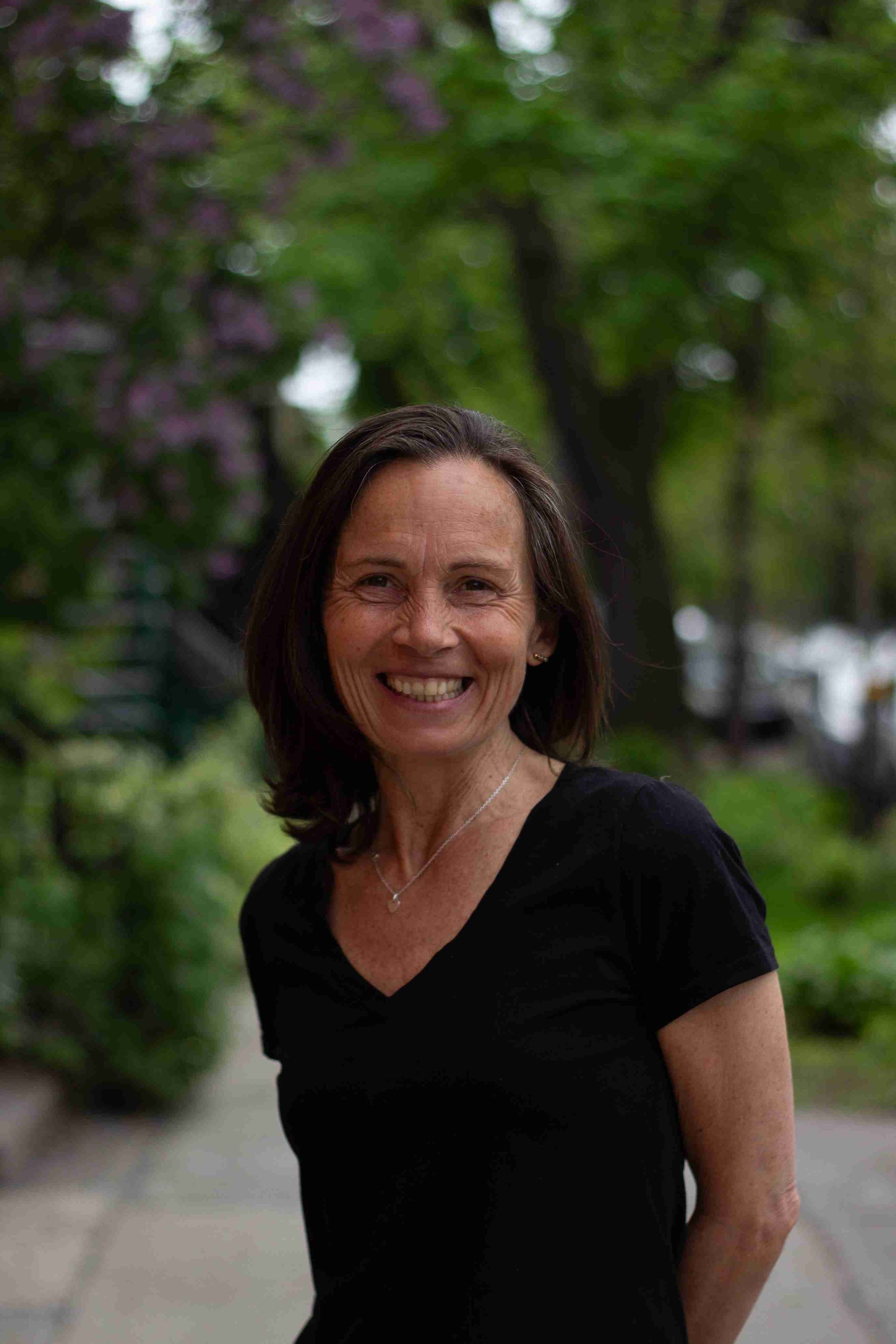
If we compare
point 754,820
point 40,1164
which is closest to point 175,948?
point 40,1164

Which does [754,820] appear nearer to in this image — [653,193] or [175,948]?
[653,193]

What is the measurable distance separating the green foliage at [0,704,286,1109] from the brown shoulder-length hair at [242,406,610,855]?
10.4ft

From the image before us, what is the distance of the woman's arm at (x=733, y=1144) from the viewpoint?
159 centimetres

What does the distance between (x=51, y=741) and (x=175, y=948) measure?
102 centimetres

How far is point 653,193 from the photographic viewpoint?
8.71m

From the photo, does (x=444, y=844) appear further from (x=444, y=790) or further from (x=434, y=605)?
(x=434, y=605)

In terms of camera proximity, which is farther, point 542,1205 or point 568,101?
point 568,101

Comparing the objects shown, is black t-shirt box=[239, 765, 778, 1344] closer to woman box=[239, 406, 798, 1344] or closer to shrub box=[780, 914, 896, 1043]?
woman box=[239, 406, 798, 1344]

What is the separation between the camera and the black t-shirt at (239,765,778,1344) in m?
1.59

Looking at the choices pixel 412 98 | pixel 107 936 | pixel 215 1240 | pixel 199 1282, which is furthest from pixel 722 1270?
pixel 412 98

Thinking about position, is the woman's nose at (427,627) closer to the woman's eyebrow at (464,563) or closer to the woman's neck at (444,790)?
the woman's eyebrow at (464,563)

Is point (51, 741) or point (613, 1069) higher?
point (613, 1069)

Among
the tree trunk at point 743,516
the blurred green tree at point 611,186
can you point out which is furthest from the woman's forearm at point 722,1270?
the tree trunk at point 743,516

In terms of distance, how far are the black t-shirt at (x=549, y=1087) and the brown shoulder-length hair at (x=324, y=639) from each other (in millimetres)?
296
